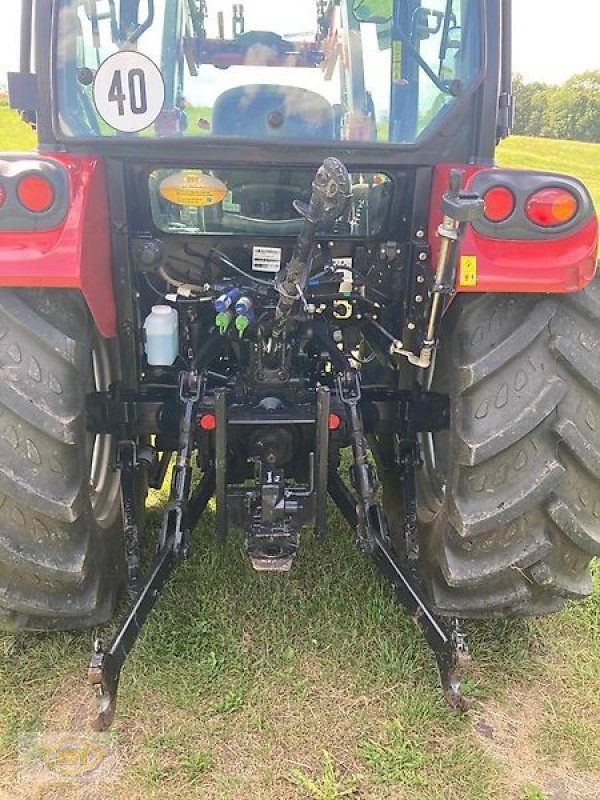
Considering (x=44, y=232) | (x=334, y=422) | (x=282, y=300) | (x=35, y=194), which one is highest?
(x=35, y=194)

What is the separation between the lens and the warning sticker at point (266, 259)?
2.58 metres

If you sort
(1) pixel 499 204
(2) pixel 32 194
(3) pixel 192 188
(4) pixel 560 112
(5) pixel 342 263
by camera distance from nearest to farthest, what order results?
1. (2) pixel 32 194
2. (1) pixel 499 204
3. (3) pixel 192 188
4. (5) pixel 342 263
5. (4) pixel 560 112

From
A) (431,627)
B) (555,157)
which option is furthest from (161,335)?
(555,157)

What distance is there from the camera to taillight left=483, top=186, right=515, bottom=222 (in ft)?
7.07

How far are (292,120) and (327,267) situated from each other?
1.61 ft

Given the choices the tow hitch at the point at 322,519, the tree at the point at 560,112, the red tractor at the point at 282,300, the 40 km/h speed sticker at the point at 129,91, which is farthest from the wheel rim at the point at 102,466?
the tree at the point at 560,112

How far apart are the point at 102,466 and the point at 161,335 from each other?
629 mm

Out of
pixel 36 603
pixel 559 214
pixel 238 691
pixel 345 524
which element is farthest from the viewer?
pixel 345 524

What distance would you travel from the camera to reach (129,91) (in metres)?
2.12

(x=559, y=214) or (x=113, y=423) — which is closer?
(x=559, y=214)

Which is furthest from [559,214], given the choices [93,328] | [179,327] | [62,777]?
[62,777]

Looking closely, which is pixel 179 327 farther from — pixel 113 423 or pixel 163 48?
pixel 163 48

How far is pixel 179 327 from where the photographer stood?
2.68m

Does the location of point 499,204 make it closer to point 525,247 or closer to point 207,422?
point 525,247
